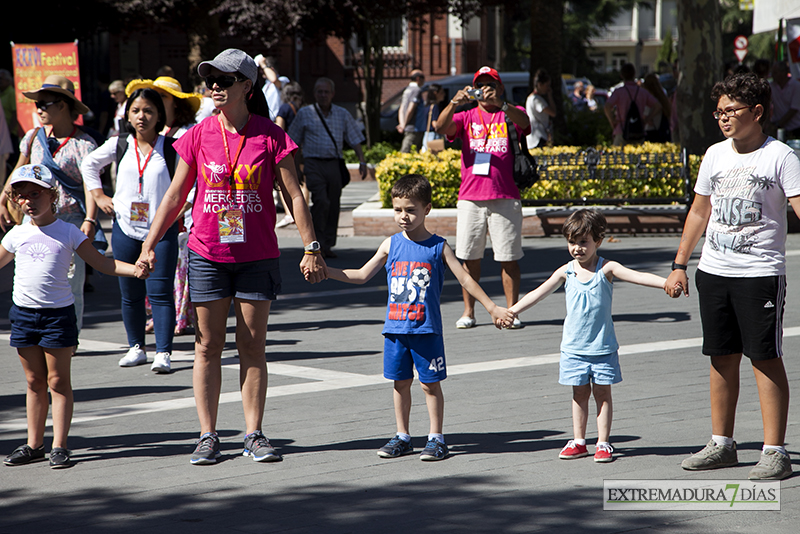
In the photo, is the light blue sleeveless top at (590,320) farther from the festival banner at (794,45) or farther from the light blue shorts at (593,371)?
the festival banner at (794,45)

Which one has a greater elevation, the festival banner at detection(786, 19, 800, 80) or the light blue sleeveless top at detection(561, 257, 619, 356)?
the festival banner at detection(786, 19, 800, 80)

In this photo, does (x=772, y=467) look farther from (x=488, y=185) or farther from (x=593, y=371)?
(x=488, y=185)

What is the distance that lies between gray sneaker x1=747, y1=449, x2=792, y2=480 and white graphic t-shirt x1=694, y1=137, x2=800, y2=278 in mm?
801

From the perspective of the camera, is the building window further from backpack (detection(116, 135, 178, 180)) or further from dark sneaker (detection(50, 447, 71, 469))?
dark sneaker (detection(50, 447, 71, 469))

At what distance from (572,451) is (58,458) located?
8.02 ft

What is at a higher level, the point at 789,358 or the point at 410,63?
the point at 410,63

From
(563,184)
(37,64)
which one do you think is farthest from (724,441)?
(37,64)

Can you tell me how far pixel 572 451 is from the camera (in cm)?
480

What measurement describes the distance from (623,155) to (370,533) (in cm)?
1096

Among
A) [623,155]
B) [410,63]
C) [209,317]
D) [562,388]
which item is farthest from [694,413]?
[410,63]

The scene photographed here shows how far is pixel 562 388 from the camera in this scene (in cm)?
622

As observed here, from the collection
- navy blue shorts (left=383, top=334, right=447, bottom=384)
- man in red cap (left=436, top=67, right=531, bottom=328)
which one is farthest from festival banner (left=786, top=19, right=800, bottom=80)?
navy blue shorts (left=383, top=334, right=447, bottom=384)

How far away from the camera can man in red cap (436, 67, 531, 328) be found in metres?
8.25

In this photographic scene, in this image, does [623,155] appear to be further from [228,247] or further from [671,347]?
[228,247]
